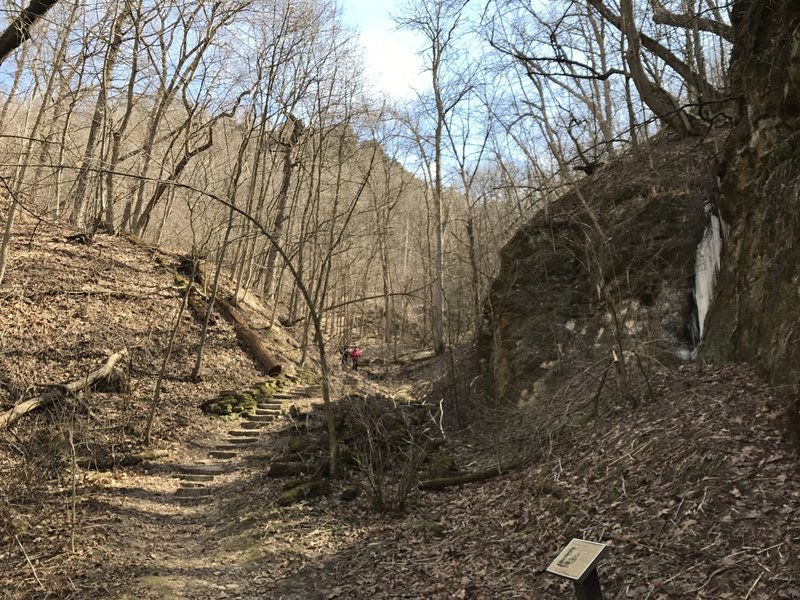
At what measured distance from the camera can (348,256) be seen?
33.5 meters

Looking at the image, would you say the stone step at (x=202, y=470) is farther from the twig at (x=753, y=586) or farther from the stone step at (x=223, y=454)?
the twig at (x=753, y=586)

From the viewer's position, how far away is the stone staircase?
886cm

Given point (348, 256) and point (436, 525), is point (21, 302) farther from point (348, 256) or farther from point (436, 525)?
point (348, 256)

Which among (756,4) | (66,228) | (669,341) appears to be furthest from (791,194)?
(66,228)

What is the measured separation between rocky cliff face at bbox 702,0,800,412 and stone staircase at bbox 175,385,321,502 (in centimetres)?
788

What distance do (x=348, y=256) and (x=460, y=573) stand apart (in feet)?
94.7

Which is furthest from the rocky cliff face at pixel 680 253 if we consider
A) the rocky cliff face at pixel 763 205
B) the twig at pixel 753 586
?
the twig at pixel 753 586

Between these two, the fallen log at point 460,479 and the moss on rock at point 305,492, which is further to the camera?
the fallen log at point 460,479

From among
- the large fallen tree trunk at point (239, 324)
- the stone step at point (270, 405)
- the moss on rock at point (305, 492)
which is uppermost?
the large fallen tree trunk at point (239, 324)

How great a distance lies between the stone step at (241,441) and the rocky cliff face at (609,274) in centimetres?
518

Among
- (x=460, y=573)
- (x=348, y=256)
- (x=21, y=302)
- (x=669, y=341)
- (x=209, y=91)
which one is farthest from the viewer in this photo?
(x=348, y=256)

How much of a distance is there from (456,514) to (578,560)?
4110 millimetres

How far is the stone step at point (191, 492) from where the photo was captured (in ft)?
28.3

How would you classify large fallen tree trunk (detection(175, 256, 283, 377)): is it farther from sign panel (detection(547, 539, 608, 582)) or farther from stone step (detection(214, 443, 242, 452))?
sign panel (detection(547, 539, 608, 582))
